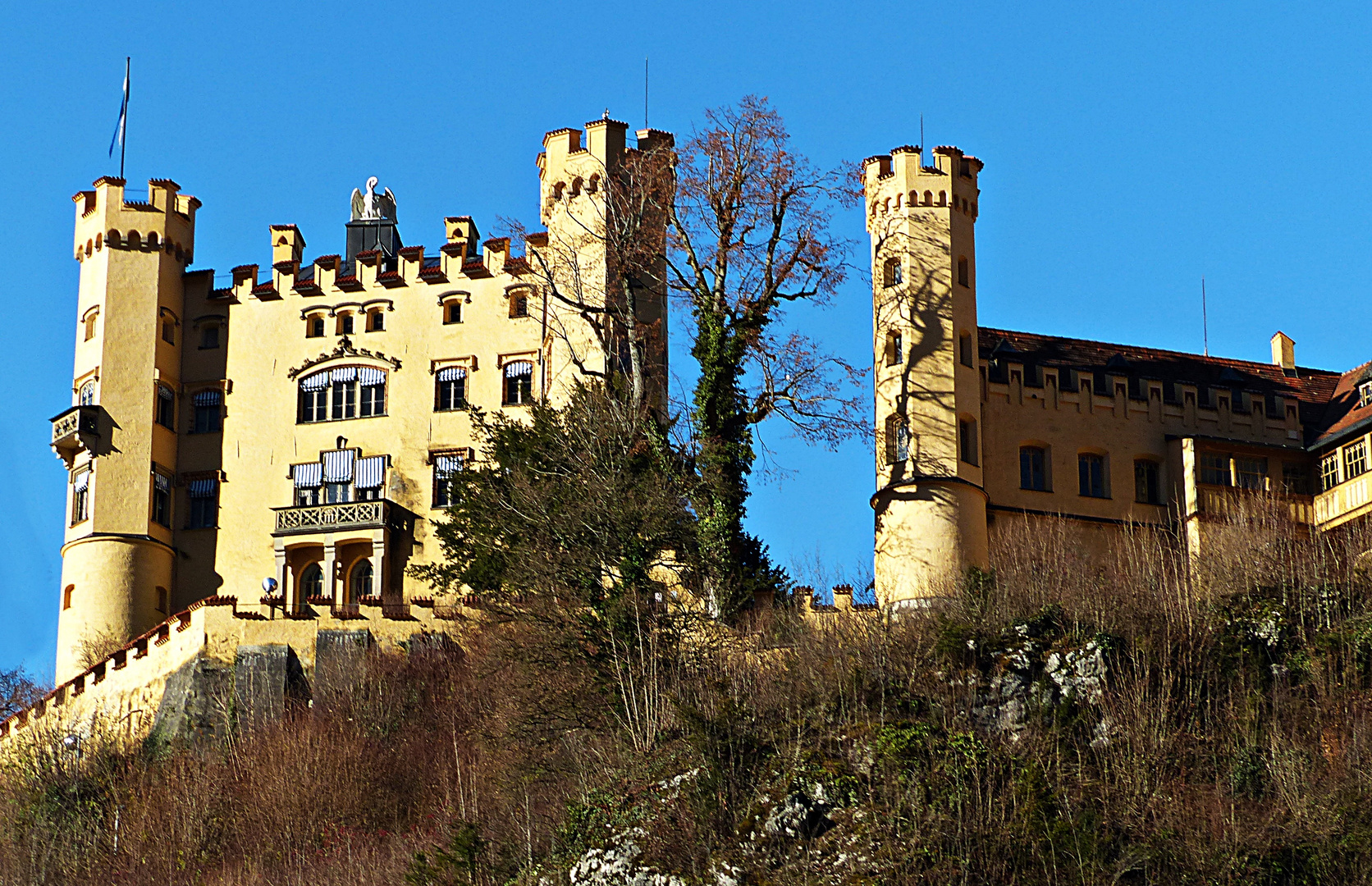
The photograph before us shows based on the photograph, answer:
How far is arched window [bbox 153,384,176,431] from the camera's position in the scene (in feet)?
190

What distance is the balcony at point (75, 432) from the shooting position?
5647 cm

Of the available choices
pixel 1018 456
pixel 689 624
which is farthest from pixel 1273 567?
pixel 1018 456

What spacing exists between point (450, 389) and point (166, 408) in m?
7.35

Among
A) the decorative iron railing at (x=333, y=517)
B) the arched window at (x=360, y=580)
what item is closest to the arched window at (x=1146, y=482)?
the decorative iron railing at (x=333, y=517)

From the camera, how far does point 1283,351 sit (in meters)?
58.6

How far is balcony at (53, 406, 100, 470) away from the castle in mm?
73

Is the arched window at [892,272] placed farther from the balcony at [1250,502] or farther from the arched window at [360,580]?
the arched window at [360,580]

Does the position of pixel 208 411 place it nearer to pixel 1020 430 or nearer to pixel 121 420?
pixel 121 420

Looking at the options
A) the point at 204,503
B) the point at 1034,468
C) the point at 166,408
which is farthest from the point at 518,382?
the point at 1034,468

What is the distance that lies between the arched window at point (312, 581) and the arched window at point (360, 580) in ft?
2.57

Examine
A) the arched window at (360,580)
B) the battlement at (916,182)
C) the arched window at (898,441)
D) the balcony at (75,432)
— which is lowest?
the arched window at (360,580)

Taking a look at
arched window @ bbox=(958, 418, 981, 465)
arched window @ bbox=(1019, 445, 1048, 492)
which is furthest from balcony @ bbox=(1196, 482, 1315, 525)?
arched window @ bbox=(958, 418, 981, 465)

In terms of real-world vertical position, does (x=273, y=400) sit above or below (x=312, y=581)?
above

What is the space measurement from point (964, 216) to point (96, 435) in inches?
868
